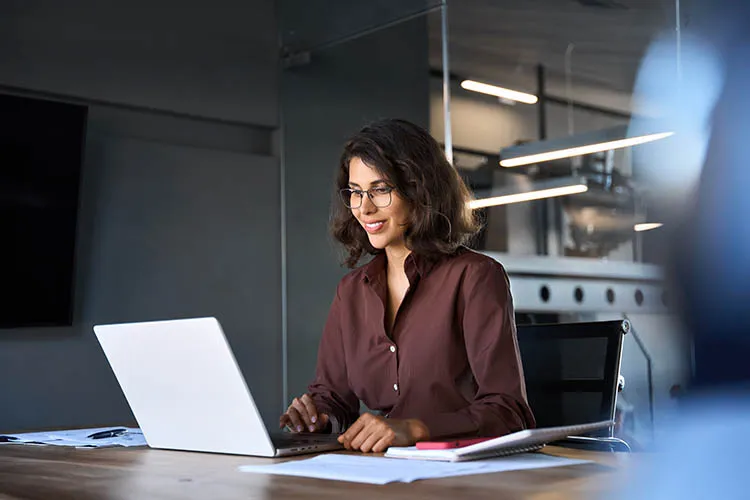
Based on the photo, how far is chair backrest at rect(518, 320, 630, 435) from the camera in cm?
217

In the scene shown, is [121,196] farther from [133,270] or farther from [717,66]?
[717,66]

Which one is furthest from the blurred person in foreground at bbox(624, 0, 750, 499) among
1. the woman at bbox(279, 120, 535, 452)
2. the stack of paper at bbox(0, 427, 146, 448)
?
the stack of paper at bbox(0, 427, 146, 448)

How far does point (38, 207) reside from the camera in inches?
160

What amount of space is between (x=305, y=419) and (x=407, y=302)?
0.38 metres

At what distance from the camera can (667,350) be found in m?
3.56

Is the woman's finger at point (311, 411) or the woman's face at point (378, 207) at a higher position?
the woman's face at point (378, 207)

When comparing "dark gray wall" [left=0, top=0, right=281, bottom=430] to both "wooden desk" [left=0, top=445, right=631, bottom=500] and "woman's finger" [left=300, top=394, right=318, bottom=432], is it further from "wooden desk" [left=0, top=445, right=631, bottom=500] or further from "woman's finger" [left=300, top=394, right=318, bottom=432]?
"wooden desk" [left=0, top=445, right=631, bottom=500]

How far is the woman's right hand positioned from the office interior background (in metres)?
1.85

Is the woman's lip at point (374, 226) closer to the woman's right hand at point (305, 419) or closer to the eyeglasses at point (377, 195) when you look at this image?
the eyeglasses at point (377, 195)

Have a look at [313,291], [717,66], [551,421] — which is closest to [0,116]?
[313,291]

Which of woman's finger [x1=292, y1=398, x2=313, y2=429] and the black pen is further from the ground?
woman's finger [x1=292, y1=398, x2=313, y2=429]

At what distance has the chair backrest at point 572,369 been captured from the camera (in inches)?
85.3

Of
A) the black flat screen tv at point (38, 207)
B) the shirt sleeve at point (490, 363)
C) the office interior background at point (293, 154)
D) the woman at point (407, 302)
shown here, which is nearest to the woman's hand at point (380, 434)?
the shirt sleeve at point (490, 363)

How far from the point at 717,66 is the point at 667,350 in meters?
2.69
